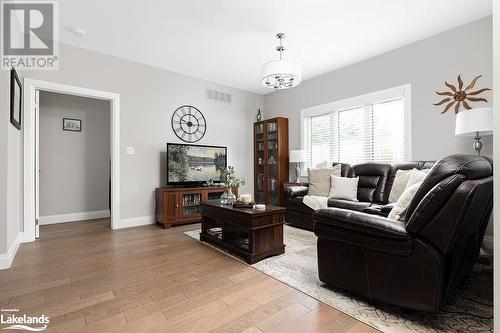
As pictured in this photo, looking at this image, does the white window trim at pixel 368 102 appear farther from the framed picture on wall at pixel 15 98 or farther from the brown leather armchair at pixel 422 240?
the framed picture on wall at pixel 15 98

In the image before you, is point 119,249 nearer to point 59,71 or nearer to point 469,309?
point 59,71

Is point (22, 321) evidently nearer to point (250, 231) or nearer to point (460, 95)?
point (250, 231)

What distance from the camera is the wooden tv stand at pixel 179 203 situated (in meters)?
4.12

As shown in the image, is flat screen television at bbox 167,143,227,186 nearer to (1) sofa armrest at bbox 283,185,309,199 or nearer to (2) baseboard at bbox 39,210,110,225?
(1) sofa armrest at bbox 283,185,309,199

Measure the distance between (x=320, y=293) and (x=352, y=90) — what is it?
11.8ft

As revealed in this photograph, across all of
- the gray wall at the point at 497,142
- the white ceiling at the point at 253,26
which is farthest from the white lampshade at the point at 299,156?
the gray wall at the point at 497,142

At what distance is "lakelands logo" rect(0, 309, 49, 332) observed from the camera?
1.53 meters

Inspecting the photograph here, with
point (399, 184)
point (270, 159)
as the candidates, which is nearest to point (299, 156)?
point (270, 159)

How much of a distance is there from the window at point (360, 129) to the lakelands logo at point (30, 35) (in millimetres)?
Result: 4236

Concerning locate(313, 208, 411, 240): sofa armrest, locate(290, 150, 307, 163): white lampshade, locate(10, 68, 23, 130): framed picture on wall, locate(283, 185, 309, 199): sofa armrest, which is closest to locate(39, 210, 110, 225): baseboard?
locate(10, 68, 23, 130): framed picture on wall

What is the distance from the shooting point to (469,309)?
1705 mm

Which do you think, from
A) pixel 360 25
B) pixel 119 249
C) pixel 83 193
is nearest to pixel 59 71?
pixel 83 193

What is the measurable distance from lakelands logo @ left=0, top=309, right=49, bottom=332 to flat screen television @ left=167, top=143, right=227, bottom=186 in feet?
9.11

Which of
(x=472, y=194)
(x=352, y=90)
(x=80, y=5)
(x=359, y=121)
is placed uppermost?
(x=80, y=5)
